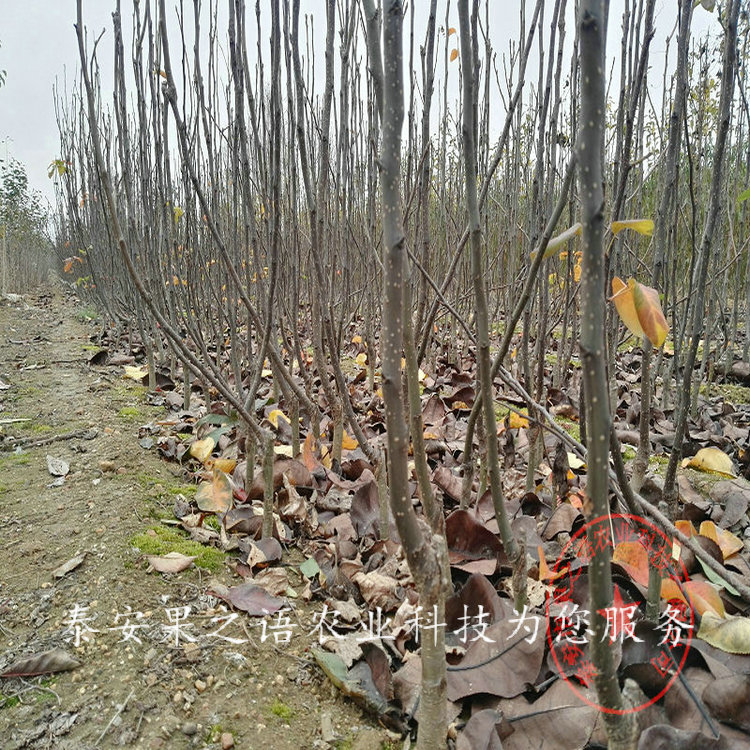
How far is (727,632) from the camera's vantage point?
97cm

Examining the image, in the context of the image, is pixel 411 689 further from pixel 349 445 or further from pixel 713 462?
pixel 713 462

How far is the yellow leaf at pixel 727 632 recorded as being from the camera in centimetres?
95

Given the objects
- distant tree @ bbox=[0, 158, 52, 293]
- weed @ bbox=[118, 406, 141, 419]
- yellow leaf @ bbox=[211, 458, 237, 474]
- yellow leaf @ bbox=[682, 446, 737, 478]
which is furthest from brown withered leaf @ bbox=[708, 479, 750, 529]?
distant tree @ bbox=[0, 158, 52, 293]

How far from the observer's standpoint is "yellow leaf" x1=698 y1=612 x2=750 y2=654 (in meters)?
0.95

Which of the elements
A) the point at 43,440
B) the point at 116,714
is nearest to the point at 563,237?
the point at 116,714

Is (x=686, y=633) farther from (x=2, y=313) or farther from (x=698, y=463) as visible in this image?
(x=2, y=313)

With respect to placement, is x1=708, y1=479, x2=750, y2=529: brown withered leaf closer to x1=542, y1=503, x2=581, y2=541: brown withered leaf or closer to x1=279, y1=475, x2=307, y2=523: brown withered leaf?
x1=542, y1=503, x2=581, y2=541: brown withered leaf

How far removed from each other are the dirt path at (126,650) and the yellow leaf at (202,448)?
25 cm

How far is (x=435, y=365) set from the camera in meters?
3.50

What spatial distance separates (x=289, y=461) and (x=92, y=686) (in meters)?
0.91

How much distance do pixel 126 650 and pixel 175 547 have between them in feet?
1.27

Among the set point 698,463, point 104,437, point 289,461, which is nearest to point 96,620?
point 289,461

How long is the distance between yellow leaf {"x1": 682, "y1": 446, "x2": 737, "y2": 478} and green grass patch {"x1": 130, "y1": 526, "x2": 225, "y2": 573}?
1.51 metres

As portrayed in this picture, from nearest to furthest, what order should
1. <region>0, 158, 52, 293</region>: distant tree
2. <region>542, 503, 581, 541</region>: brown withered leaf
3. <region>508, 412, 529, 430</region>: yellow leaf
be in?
<region>542, 503, 581, 541</region>: brown withered leaf < <region>508, 412, 529, 430</region>: yellow leaf < <region>0, 158, 52, 293</region>: distant tree
